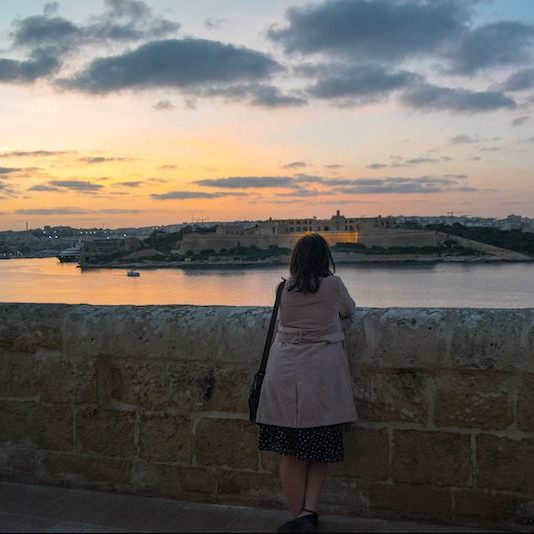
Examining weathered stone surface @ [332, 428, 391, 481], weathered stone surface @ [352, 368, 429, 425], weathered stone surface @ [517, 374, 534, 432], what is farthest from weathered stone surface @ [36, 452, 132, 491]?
weathered stone surface @ [517, 374, 534, 432]

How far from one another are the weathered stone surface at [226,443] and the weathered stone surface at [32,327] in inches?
29.8

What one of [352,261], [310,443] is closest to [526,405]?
[310,443]

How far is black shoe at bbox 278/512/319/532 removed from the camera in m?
2.15

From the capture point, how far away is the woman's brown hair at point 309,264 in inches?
87.2

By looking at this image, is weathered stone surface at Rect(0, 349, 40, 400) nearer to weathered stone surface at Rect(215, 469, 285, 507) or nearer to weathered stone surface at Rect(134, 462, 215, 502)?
weathered stone surface at Rect(134, 462, 215, 502)

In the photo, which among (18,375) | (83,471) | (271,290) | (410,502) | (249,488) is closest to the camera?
(410,502)

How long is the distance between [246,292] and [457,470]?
50218 millimetres

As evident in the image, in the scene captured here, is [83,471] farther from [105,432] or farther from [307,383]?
[307,383]

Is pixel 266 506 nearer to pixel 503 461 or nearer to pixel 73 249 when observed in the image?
pixel 503 461

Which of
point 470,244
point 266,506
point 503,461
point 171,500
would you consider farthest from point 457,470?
point 470,244

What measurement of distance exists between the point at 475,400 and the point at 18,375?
1.94 meters

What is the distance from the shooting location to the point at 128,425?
109 inches

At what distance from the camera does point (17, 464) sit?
2.90m

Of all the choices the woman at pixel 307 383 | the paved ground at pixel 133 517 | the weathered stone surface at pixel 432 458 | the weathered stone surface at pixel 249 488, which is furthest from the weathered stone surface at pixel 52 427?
the weathered stone surface at pixel 432 458
